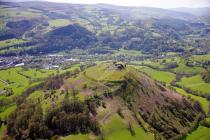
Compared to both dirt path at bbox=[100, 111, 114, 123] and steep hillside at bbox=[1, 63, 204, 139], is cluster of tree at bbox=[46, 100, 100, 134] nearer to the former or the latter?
steep hillside at bbox=[1, 63, 204, 139]

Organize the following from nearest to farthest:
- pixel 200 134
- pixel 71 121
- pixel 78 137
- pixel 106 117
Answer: pixel 78 137
pixel 71 121
pixel 106 117
pixel 200 134

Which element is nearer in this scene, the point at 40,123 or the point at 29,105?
the point at 40,123

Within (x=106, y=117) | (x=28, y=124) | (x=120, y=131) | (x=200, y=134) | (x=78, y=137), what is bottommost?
(x=200, y=134)

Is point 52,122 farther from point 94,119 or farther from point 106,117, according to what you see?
point 106,117

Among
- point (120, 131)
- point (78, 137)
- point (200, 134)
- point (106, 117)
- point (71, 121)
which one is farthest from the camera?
point (200, 134)

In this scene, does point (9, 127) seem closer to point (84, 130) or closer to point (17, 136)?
point (17, 136)

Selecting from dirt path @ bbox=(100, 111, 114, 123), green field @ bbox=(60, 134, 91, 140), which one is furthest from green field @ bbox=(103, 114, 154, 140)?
green field @ bbox=(60, 134, 91, 140)

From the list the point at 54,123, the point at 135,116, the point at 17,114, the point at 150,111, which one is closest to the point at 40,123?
the point at 54,123

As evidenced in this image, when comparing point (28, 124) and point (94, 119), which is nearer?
point (28, 124)

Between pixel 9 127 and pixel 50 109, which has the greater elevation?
pixel 50 109

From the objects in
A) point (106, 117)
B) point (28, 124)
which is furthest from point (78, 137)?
point (28, 124)

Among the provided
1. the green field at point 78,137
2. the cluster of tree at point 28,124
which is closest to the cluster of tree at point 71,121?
the green field at point 78,137
